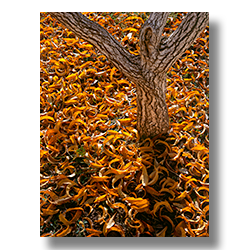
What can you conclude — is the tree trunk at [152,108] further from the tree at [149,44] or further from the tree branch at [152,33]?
the tree branch at [152,33]

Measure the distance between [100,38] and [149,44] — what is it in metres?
0.40

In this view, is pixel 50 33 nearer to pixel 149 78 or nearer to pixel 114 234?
pixel 149 78

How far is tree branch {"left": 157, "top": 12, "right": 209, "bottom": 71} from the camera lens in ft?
5.32

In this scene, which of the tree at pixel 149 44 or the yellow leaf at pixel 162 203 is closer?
the tree at pixel 149 44

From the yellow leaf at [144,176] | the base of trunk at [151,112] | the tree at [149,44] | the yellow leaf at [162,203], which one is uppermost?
the tree at [149,44]

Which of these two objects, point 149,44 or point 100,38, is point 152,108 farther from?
point 100,38

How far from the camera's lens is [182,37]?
1654 millimetres

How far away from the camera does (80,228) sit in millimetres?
1738

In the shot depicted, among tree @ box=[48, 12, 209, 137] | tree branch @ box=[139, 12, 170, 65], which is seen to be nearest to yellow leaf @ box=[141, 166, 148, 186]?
tree @ box=[48, 12, 209, 137]

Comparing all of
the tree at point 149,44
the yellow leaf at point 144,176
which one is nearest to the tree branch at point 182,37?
the tree at point 149,44

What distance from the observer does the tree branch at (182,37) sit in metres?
1.62

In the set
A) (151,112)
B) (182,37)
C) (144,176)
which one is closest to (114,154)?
(144,176)

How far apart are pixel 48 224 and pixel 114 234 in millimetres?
549

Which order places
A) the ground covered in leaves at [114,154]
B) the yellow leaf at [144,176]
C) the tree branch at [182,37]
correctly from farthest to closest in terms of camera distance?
the yellow leaf at [144,176]
the ground covered in leaves at [114,154]
the tree branch at [182,37]
